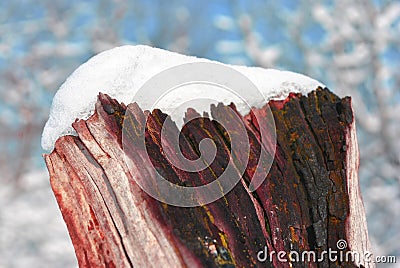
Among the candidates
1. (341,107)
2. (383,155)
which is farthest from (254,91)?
(383,155)

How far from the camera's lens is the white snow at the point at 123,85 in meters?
0.85

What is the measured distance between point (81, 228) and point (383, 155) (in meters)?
5.02

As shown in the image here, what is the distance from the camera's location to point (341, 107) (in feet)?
3.11

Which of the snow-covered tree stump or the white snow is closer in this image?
the snow-covered tree stump

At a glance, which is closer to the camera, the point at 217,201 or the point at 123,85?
the point at 217,201

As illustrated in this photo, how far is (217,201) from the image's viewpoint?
717mm

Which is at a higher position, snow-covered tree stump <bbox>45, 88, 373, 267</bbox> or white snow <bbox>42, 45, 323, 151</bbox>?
white snow <bbox>42, 45, 323, 151</bbox>

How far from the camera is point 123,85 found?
869 mm

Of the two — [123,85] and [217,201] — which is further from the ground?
[123,85]

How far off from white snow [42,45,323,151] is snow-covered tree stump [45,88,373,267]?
63mm

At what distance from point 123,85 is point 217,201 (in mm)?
354

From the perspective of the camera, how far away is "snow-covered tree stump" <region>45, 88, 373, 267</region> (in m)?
0.65

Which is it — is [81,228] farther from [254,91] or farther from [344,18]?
[344,18]

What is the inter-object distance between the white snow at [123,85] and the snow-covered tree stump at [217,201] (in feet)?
0.21
